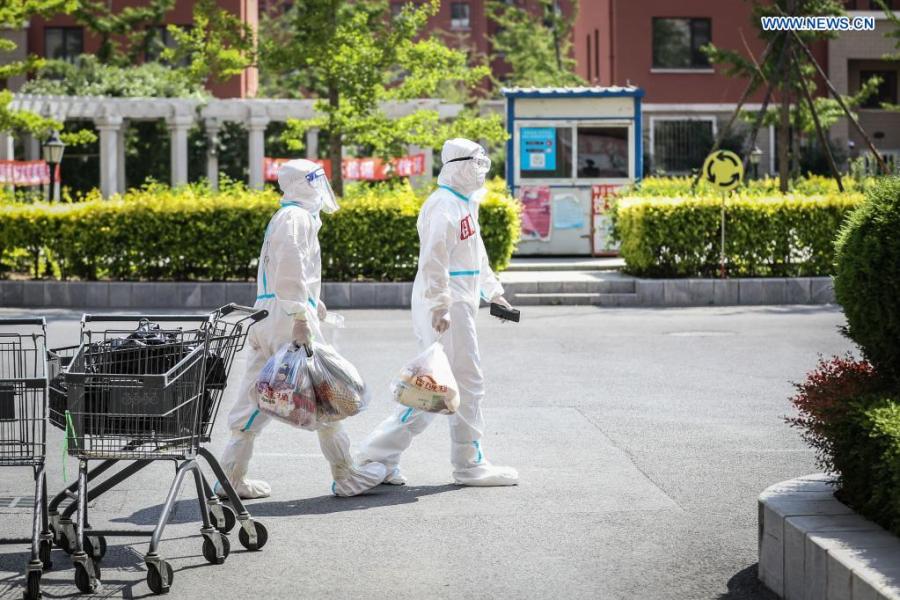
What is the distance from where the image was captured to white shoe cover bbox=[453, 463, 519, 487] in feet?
26.8

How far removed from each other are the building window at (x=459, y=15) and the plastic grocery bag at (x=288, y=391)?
8078 cm

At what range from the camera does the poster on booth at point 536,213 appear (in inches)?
1008

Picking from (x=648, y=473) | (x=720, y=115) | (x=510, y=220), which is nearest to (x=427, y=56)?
(x=510, y=220)

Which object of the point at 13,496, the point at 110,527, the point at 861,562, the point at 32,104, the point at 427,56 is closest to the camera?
the point at 861,562

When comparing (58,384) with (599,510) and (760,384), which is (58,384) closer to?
(599,510)

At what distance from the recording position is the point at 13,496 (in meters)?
7.88

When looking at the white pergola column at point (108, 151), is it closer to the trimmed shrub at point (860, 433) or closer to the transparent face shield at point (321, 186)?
the transparent face shield at point (321, 186)

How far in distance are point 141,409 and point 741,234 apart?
15.6 m

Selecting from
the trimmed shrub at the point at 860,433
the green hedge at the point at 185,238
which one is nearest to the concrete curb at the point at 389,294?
the green hedge at the point at 185,238

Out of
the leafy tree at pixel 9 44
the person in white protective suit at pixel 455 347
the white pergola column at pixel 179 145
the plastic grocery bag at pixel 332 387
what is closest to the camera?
the plastic grocery bag at pixel 332 387

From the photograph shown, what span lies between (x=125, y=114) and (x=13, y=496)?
3236cm

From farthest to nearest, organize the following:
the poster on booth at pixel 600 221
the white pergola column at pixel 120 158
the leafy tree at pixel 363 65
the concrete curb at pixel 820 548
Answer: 1. the white pergola column at pixel 120 158
2. the poster on booth at pixel 600 221
3. the leafy tree at pixel 363 65
4. the concrete curb at pixel 820 548

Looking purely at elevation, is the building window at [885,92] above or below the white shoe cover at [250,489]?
above

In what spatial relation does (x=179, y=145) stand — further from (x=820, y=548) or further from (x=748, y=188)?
A: (x=820, y=548)
